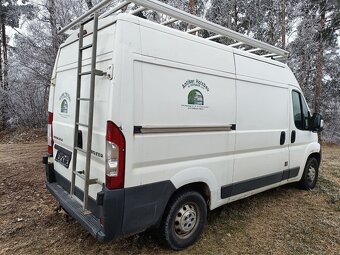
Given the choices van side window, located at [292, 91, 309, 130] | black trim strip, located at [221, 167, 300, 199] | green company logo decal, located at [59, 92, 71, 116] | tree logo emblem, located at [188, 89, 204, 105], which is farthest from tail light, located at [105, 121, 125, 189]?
van side window, located at [292, 91, 309, 130]

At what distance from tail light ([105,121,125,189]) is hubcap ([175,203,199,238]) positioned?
38.6 inches

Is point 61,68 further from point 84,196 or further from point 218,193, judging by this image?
point 218,193

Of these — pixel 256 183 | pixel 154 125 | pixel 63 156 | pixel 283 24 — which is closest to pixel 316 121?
pixel 256 183

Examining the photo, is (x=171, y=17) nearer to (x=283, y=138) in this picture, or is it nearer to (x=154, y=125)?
(x=154, y=125)

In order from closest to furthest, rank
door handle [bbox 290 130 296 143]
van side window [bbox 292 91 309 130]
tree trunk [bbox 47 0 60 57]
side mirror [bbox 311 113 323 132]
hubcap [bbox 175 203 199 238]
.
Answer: hubcap [bbox 175 203 199 238] < door handle [bbox 290 130 296 143] < van side window [bbox 292 91 309 130] < side mirror [bbox 311 113 323 132] < tree trunk [bbox 47 0 60 57]

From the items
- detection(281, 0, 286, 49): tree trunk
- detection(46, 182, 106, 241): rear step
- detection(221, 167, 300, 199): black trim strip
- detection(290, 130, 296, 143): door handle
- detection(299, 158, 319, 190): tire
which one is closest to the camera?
detection(46, 182, 106, 241): rear step

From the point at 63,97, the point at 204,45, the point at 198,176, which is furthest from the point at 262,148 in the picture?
the point at 63,97

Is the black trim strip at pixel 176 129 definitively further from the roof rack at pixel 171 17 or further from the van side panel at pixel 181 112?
the roof rack at pixel 171 17

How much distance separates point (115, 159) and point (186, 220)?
1.26 metres

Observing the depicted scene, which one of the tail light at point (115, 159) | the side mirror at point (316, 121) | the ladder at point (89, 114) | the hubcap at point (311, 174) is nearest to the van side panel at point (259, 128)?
the side mirror at point (316, 121)

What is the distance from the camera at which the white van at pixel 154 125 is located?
2.68 m

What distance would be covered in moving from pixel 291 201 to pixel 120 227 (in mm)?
3482

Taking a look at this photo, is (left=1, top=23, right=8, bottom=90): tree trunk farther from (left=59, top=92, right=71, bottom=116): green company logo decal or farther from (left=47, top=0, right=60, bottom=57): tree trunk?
(left=59, top=92, right=71, bottom=116): green company logo decal

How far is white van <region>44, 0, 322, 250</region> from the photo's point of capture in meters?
2.68
